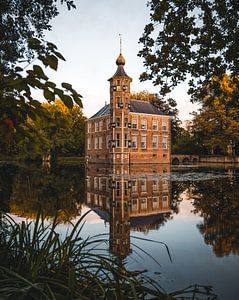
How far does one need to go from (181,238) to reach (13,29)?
5.06 meters

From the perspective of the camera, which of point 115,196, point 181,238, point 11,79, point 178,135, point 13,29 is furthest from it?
point 178,135

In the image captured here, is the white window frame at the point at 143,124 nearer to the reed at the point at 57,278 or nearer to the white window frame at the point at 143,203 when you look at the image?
the white window frame at the point at 143,203

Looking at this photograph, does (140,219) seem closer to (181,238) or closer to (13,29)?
(181,238)

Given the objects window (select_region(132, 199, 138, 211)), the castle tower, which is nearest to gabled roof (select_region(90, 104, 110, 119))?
the castle tower

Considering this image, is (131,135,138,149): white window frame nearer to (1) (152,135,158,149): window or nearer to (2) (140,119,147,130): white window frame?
(2) (140,119,147,130): white window frame

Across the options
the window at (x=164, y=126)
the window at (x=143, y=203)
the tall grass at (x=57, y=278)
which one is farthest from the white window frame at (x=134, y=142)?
the tall grass at (x=57, y=278)

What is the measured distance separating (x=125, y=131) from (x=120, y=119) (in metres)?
2.02

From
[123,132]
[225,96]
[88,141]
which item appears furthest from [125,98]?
[225,96]

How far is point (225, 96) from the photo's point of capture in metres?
7.43

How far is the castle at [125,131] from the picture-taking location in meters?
44.8

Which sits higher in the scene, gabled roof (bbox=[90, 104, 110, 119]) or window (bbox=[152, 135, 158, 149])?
gabled roof (bbox=[90, 104, 110, 119])

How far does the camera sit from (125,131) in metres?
45.2

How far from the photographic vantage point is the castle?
44.8m

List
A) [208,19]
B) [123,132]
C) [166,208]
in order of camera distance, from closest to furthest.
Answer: [208,19] < [166,208] < [123,132]
